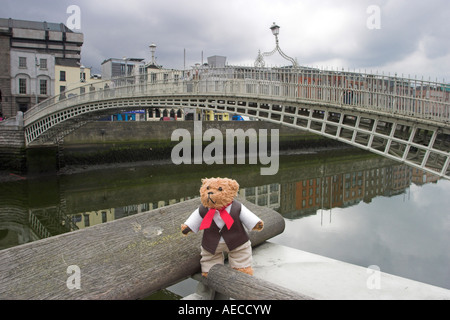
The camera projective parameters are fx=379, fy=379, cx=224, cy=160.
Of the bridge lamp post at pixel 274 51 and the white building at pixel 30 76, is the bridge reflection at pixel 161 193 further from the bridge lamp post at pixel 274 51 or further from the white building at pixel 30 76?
the white building at pixel 30 76

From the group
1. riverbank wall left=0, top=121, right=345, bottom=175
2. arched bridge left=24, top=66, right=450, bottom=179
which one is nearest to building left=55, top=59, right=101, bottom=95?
riverbank wall left=0, top=121, right=345, bottom=175

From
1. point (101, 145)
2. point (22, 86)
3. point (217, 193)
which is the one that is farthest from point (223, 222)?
point (22, 86)

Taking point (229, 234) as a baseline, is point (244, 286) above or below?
below

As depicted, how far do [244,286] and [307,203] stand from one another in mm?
11710

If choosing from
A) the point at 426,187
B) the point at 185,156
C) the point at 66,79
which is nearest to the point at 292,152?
the point at 185,156

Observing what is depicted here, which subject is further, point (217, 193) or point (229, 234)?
point (229, 234)

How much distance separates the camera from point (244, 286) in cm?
320

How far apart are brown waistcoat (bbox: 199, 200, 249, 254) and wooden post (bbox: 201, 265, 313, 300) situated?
0.22m

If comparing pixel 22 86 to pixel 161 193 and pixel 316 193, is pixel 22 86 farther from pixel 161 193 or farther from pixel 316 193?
pixel 316 193

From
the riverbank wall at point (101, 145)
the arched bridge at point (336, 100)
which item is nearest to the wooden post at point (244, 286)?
the arched bridge at point (336, 100)

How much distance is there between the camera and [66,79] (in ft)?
105

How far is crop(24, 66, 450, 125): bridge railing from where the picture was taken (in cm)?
724
